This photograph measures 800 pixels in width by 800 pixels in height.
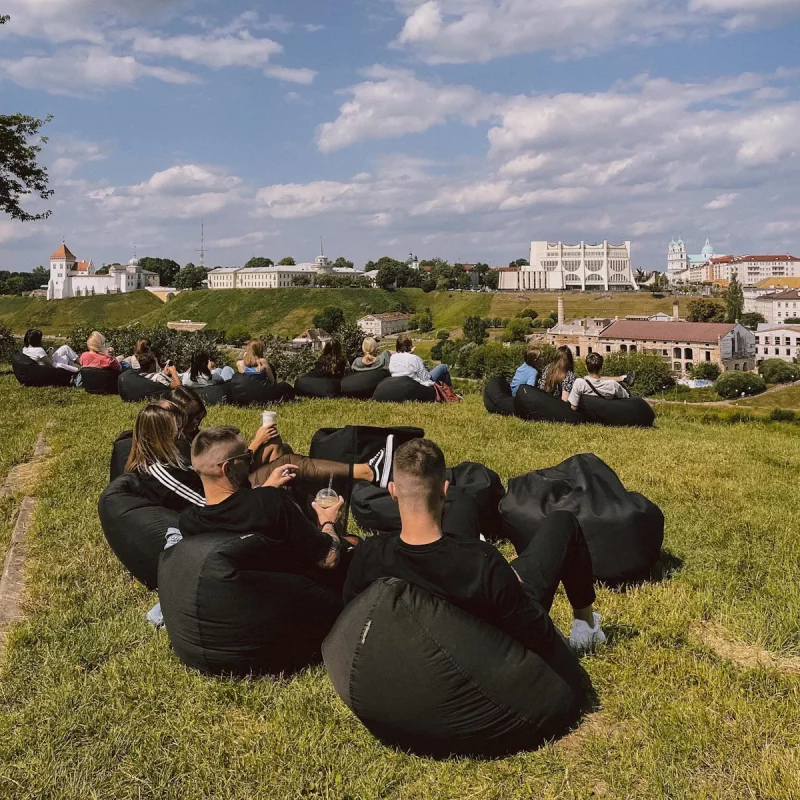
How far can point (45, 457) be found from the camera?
9.30 meters

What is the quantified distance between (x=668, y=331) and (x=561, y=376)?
107 metres

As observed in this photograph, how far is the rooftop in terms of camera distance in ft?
348

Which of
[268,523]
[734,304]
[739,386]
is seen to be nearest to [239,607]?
[268,523]

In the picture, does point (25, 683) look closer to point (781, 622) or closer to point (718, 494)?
point (781, 622)

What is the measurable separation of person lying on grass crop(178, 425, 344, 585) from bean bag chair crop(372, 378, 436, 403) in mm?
8987

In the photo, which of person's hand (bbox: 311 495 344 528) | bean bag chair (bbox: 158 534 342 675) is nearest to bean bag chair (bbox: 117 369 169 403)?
person's hand (bbox: 311 495 344 528)

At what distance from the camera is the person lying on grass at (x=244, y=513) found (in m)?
3.66

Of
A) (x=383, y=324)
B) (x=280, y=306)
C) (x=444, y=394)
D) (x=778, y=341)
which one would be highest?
(x=280, y=306)

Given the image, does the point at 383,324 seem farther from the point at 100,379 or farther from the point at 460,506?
the point at 460,506

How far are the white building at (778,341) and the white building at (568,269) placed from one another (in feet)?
248

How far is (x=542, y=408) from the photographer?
10727mm

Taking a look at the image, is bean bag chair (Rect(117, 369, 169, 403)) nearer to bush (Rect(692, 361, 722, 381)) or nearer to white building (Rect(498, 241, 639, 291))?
bush (Rect(692, 361, 722, 381))

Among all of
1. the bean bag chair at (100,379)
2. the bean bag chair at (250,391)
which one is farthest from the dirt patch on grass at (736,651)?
the bean bag chair at (100,379)

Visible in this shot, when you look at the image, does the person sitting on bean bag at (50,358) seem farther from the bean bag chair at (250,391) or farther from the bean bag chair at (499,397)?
the bean bag chair at (499,397)
